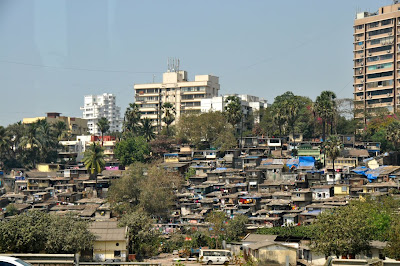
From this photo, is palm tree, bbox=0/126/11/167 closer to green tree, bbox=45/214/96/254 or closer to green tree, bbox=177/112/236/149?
green tree, bbox=177/112/236/149

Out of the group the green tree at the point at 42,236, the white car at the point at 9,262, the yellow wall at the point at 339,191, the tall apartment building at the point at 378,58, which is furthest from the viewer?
the tall apartment building at the point at 378,58

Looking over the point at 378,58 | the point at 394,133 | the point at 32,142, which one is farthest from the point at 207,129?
the point at 378,58

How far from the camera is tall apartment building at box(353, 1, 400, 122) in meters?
83.3

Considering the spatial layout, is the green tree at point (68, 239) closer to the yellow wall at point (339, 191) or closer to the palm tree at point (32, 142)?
the yellow wall at point (339, 191)

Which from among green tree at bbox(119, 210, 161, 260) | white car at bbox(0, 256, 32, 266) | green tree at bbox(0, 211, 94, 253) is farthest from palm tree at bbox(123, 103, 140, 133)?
white car at bbox(0, 256, 32, 266)

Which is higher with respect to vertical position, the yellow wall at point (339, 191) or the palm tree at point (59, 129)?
the palm tree at point (59, 129)

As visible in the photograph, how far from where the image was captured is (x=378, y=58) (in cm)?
8519

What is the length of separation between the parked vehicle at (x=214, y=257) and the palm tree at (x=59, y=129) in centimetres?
5066

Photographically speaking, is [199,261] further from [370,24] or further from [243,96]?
[370,24]

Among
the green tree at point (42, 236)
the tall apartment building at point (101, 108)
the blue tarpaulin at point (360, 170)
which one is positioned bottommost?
the green tree at point (42, 236)

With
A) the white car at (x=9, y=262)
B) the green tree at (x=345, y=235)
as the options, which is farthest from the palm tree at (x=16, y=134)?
the white car at (x=9, y=262)

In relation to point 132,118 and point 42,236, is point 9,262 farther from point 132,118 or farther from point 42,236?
point 132,118

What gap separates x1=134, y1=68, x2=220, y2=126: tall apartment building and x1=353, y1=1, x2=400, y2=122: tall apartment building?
22321 mm

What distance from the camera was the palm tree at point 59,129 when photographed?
8312cm
